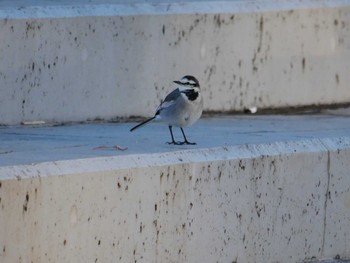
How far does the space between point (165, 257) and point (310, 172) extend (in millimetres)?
1357

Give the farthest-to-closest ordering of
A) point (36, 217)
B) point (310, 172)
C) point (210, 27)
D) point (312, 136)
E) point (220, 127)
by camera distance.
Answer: point (210, 27), point (220, 127), point (312, 136), point (310, 172), point (36, 217)

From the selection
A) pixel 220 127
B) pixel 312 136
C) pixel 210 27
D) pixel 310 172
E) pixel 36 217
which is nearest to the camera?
pixel 36 217

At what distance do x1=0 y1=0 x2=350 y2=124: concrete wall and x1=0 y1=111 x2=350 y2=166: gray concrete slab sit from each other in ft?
0.87

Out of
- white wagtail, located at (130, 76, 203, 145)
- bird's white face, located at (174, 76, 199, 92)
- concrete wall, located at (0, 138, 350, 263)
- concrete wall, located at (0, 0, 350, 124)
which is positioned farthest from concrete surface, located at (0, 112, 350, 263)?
concrete wall, located at (0, 0, 350, 124)

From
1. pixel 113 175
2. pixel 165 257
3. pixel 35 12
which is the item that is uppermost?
pixel 35 12

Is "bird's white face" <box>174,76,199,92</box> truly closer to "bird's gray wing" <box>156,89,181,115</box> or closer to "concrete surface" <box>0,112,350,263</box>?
"bird's gray wing" <box>156,89,181,115</box>

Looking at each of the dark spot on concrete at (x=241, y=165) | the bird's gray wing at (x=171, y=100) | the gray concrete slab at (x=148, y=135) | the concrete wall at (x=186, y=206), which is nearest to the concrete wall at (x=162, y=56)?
the gray concrete slab at (x=148, y=135)

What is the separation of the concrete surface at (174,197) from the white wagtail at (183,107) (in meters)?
0.20

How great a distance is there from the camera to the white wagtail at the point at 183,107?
9609 millimetres

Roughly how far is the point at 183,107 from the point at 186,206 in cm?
128

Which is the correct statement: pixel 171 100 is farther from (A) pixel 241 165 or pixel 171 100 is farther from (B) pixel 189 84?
(A) pixel 241 165

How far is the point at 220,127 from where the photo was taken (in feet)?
A: 35.3

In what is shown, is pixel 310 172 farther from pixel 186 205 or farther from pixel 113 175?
pixel 113 175

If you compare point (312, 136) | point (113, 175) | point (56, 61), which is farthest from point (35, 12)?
point (113, 175)
